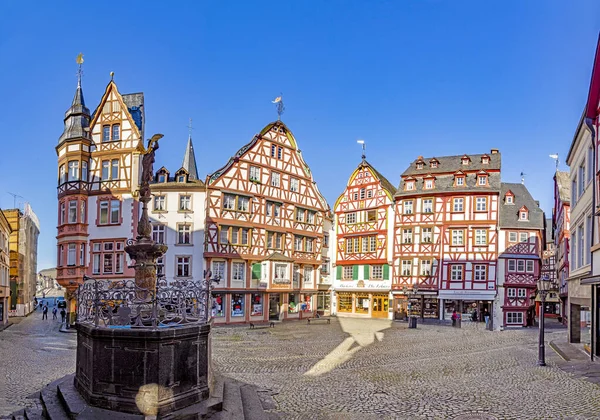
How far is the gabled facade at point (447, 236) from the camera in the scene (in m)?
38.5

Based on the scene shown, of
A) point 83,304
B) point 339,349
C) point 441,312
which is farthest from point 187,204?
point 83,304

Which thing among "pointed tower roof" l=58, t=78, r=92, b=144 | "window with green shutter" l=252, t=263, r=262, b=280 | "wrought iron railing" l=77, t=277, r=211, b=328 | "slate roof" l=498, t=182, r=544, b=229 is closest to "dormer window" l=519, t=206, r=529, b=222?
"slate roof" l=498, t=182, r=544, b=229

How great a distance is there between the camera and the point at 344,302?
146 ft

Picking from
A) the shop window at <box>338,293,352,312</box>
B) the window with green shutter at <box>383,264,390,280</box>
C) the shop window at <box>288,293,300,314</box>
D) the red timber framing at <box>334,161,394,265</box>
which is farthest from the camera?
the shop window at <box>338,293,352,312</box>

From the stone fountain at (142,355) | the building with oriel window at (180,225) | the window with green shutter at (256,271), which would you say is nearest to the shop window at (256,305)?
the window with green shutter at (256,271)

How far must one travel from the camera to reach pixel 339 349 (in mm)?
21875

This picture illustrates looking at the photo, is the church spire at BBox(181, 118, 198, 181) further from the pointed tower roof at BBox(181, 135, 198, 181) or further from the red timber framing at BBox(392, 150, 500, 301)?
the red timber framing at BBox(392, 150, 500, 301)

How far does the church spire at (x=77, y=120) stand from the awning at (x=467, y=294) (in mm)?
27118

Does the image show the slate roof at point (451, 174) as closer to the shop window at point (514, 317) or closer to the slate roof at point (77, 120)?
the shop window at point (514, 317)

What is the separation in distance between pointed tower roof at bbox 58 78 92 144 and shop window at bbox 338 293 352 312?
23.6 metres

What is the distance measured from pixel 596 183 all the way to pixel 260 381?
12523mm

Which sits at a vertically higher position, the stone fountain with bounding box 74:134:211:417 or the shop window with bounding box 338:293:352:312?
the stone fountain with bounding box 74:134:211:417

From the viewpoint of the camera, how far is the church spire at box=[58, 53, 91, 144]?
108 feet

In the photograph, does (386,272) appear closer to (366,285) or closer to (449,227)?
(366,285)
